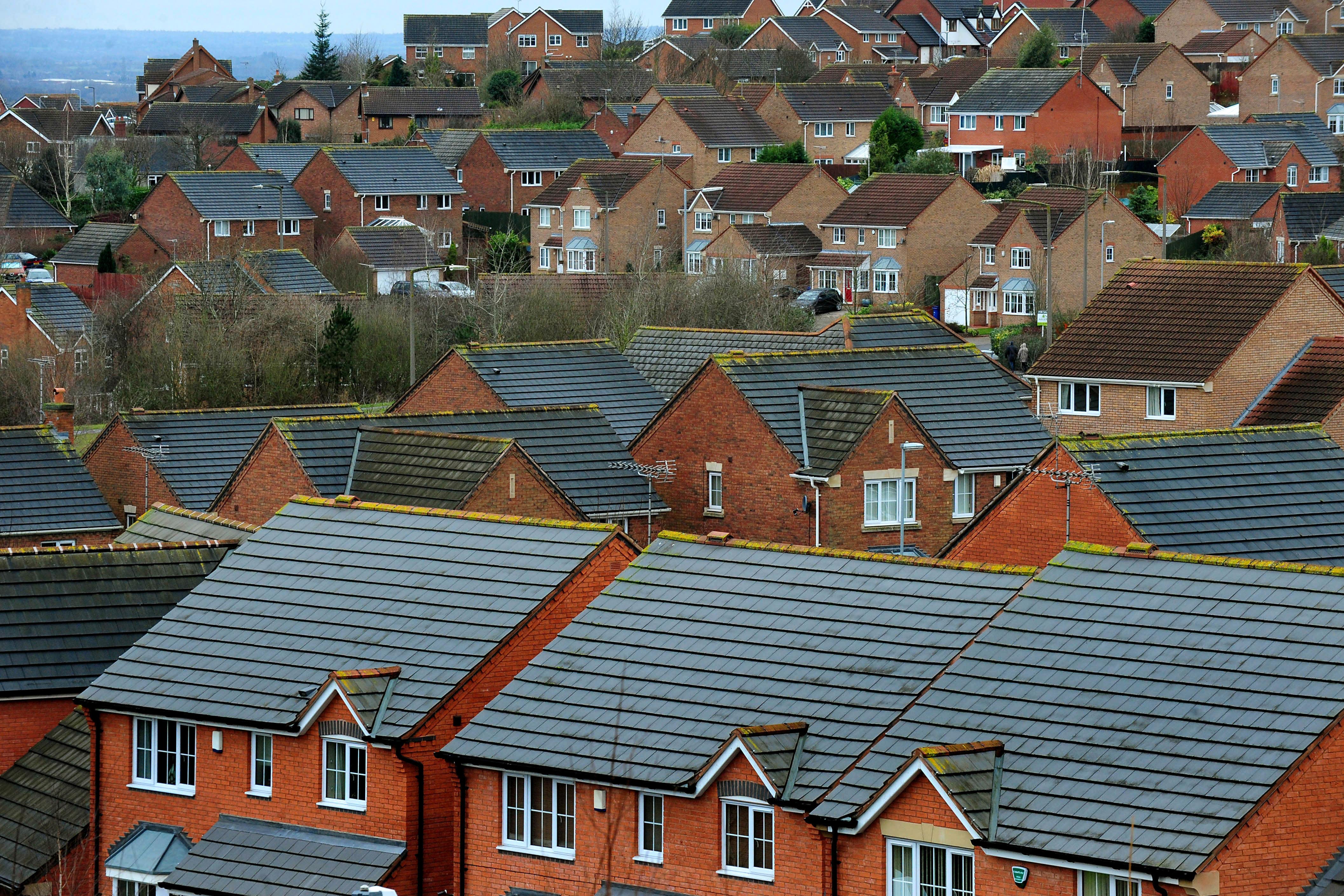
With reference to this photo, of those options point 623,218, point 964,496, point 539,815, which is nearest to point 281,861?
point 539,815

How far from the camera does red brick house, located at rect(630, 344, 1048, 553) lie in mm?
39812

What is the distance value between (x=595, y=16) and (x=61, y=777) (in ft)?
476

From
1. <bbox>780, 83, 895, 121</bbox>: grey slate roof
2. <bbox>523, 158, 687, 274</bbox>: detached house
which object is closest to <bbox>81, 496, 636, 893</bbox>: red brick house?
<bbox>523, 158, 687, 274</bbox>: detached house

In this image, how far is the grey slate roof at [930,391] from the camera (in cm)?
4081

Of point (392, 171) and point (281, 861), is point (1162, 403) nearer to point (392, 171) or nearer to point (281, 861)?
point (281, 861)

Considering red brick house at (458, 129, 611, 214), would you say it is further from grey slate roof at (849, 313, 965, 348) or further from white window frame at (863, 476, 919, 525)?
white window frame at (863, 476, 919, 525)

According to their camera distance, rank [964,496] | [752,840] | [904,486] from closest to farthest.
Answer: [752,840], [904,486], [964,496]

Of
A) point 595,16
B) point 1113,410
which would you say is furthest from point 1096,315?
point 595,16

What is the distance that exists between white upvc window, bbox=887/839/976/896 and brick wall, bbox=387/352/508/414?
22.9 meters

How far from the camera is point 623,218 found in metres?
103

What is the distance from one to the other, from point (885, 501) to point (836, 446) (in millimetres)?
1578

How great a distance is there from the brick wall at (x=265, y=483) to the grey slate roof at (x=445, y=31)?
131 meters

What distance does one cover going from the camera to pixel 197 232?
335 ft

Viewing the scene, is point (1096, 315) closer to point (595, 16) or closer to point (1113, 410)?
point (1113, 410)
